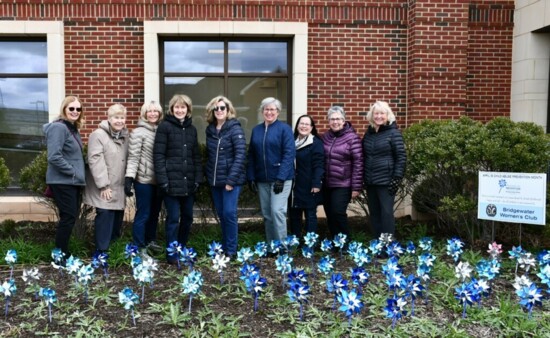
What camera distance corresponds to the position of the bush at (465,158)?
5914 millimetres

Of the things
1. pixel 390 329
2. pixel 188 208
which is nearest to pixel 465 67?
pixel 188 208

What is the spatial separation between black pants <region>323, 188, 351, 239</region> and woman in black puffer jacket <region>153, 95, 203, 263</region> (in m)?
1.54

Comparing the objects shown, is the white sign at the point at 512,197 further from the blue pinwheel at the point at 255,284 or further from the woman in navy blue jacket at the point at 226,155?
the blue pinwheel at the point at 255,284

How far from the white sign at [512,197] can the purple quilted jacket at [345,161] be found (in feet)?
4.51

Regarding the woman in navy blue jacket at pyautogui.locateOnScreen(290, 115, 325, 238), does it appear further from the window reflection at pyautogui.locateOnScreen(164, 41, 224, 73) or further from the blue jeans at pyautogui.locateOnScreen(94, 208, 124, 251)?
the window reflection at pyautogui.locateOnScreen(164, 41, 224, 73)

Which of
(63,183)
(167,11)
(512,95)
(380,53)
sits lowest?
(63,183)

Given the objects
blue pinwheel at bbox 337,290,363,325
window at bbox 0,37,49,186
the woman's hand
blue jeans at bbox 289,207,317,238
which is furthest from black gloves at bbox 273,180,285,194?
window at bbox 0,37,49,186

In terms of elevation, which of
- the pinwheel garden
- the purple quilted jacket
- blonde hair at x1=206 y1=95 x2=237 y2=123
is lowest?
the pinwheel garden

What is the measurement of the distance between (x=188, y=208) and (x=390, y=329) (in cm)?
271

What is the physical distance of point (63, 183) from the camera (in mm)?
5254

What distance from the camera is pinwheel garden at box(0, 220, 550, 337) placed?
386 cm

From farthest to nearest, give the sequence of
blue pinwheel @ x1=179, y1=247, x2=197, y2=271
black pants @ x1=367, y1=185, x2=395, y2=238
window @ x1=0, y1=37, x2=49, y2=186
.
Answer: window @ x1=0, y1=37, x2=49, y2=186 < black pants @ x1=367, y1=185, x2=395, y2=238 < blue pinwheel @ x1=179, y1=247, x2=197, y2=271

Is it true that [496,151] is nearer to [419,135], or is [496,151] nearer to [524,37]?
[419,135]

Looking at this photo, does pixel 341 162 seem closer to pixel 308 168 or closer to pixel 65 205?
pixel 308 168
